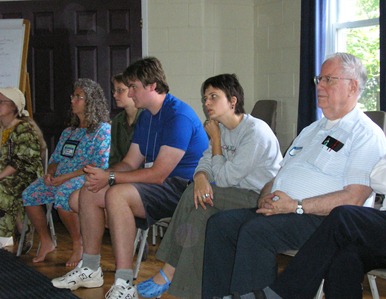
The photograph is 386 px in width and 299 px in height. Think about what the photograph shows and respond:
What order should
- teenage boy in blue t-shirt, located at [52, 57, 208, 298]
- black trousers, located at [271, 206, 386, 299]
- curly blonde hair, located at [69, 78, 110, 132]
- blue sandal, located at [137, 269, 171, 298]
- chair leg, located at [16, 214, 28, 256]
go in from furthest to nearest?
chair leg, located at [16, 214, 28, 256] → curly blonde hair, located at [69, 78, 110, 132] → teenage boy in blue t-shirt, located at [52, 57, 208, 298] → blue sandal, located at [137, 269, 171, 298] → black trousers, located at [271, 206, 386, 299]

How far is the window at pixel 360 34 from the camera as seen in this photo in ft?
15.4

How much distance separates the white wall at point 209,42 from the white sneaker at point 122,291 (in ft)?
8.60

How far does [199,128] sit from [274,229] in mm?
1119

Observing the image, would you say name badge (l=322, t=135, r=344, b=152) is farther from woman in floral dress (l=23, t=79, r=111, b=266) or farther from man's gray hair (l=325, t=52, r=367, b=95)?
woman in floral dress (l=23, t=79, r=111, b=266)

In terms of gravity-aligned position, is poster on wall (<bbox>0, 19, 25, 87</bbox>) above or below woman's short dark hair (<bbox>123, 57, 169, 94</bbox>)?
above

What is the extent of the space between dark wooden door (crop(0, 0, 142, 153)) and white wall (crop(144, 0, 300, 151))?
0.72 feet

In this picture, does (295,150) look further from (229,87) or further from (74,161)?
(74,161)

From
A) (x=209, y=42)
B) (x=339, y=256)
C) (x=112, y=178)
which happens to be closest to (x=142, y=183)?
(x=112, y=178)

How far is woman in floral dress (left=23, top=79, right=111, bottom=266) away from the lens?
4258 millimetres

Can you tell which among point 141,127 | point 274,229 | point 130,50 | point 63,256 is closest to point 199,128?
point 141,127

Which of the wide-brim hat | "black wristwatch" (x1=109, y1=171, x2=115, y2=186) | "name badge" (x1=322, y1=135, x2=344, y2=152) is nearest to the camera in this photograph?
"name badge" (x1=322, y1=135, x2=344, y2=152)

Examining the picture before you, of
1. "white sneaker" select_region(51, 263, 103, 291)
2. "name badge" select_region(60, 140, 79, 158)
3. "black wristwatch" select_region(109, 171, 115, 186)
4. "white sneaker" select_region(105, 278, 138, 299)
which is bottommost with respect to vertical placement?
"white sneaker" select_region(51, 263, 103, 291)

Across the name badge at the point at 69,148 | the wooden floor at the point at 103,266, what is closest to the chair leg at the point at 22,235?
the wooden floor at the point at 103,266

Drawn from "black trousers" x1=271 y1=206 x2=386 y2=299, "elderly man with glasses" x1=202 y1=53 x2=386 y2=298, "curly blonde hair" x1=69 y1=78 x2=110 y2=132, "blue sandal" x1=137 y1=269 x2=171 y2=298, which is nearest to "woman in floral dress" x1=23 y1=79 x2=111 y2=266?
"curly blonde hair" x1=69 y1=78 x2=110 y2=132
